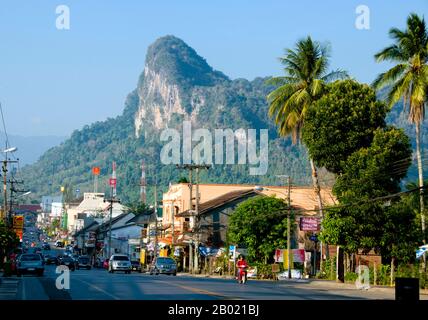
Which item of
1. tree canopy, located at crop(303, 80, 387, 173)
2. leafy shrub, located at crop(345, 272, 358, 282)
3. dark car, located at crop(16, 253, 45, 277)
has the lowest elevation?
leafy shrub, located at crop(345, 272, 358, 282)

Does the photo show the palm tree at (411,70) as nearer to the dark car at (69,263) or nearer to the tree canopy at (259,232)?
the tree canopy at (259,232)

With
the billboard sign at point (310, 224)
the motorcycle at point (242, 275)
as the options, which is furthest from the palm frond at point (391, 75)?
the motorcycle at point (242, 275)

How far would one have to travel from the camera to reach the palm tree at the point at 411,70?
52.4 m

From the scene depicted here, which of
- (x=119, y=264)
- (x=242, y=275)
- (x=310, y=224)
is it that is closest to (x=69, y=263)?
(x=119, y=264)

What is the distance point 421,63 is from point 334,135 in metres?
7.68

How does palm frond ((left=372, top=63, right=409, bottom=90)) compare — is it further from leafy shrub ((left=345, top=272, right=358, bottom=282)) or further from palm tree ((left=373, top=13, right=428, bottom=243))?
leafy shrub ((left=345, top=272, right=358, bottom=282))

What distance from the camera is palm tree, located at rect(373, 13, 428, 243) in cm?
5241

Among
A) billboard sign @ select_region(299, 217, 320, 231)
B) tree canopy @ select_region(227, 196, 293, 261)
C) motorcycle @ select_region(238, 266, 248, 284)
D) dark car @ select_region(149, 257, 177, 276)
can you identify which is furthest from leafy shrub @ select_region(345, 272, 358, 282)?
tree canopy @ select_region(227, 196, 293, 261)

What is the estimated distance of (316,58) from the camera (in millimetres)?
66438

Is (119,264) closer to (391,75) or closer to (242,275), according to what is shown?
(242,275)

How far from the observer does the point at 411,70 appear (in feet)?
176
